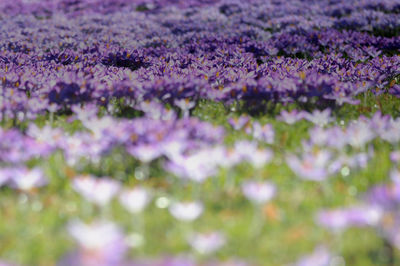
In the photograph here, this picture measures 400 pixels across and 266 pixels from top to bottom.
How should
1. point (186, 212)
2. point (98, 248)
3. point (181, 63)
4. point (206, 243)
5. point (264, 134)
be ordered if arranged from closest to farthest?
1. point (98, 248)
2. point (206, 243)
3. point (186, 212)
4. point (264, 134)
5. point (181, 63)

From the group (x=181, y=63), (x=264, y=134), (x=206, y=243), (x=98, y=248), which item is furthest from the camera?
(x=181, y=63)

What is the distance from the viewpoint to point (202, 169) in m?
3.03

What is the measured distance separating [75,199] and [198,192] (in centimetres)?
76

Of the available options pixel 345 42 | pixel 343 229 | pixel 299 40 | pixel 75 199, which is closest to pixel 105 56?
pixel 299 40

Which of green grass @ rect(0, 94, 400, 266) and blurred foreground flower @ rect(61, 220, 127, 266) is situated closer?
blurred foreground flower @ rect(61, 220, 127, 266)

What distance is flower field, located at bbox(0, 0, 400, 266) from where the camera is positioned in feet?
8.18

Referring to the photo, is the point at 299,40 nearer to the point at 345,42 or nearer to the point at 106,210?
the point at 345,42

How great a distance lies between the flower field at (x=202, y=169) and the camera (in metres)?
2.49

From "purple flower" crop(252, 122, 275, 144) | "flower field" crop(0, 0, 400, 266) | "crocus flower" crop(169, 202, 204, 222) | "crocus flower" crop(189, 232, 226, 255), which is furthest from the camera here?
"purple flower" crop(252, 122, 275, 144)

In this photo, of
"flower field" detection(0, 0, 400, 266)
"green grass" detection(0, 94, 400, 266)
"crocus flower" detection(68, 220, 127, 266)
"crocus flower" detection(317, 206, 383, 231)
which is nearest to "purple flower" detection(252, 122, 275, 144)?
"flower field" detection(0, 0, 400, 266)

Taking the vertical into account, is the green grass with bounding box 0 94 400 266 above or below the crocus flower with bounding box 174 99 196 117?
above

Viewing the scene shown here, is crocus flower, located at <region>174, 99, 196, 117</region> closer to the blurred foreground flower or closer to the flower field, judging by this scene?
the flower field

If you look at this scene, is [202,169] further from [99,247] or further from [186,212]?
[99,247]

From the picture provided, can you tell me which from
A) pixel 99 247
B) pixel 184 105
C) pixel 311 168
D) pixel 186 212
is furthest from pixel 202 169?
pixel 184 105
